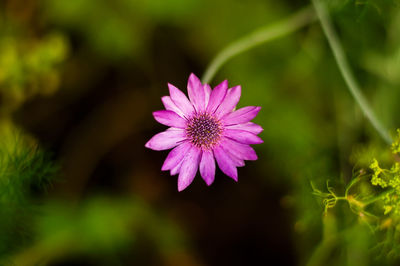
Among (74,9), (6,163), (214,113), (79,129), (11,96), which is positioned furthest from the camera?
(79,129)

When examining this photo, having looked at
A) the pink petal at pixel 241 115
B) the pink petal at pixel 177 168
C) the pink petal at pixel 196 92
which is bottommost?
the pink petal at pixel 177 168

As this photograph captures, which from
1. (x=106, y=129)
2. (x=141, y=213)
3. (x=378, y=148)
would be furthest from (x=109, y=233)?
(x=378, y=148)

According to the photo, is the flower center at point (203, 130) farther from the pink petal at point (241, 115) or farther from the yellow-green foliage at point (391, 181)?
the yellow-green foliage at point (391, 181)

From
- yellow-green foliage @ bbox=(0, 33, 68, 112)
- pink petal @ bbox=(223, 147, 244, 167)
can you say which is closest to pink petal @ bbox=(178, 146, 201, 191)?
pink petal @ bbox=(223, 147, 244, 167)

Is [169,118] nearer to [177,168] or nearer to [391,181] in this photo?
[177,168]

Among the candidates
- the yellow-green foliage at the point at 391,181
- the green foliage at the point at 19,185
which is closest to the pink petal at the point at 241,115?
the yellow-green foliage at the point at 391,181

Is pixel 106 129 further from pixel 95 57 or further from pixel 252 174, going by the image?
pixel 252 174
